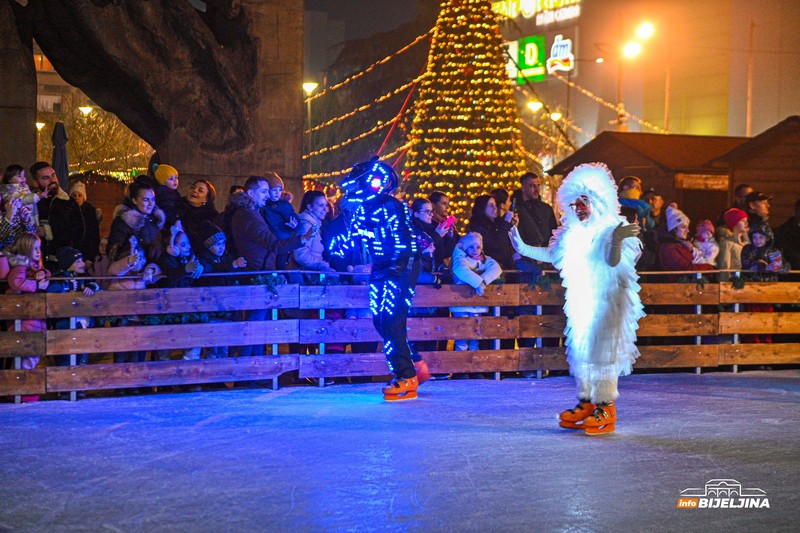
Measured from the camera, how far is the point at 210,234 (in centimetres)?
949

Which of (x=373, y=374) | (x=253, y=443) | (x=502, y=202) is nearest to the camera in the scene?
(x=253, y=443)

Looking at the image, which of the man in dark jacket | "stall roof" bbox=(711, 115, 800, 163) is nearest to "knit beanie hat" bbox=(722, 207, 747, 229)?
the man in dark jacket

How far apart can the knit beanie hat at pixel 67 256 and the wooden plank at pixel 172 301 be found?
0.43 m

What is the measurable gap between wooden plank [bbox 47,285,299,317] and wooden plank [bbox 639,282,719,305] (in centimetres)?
397

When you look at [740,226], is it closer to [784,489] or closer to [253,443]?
[784,489]

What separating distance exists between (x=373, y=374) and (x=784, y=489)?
4.79 m

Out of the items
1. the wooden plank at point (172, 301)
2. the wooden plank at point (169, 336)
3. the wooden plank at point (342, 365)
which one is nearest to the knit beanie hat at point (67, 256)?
the wooden plank at point (172, 301)

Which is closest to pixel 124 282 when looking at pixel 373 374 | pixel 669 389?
pixel 373 374

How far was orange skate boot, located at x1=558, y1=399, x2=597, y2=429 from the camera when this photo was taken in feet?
25.0

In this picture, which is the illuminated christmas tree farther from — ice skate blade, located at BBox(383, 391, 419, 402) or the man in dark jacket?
ice skate blade, located at BBox(383, 391, 419, 402)

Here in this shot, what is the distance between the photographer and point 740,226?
38.9ft

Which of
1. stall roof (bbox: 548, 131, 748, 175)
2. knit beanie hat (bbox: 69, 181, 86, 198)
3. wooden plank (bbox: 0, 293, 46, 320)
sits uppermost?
stall roof (bbox: 548, 131, 748, 175)

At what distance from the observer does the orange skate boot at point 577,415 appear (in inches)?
300

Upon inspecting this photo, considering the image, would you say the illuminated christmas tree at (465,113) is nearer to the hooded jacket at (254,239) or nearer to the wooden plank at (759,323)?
the wooden plank at (759,323)
